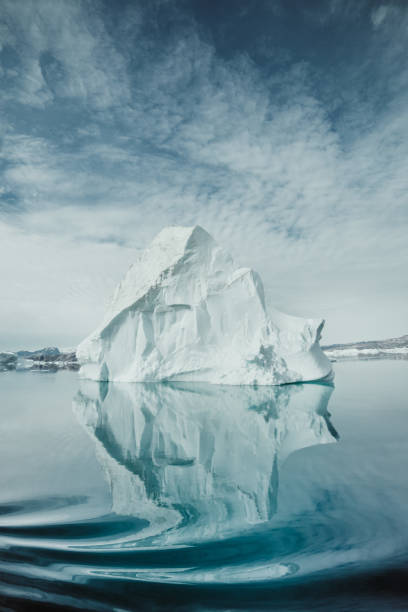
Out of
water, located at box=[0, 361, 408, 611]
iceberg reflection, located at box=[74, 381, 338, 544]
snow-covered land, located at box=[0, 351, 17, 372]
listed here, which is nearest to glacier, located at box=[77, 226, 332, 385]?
iceberg reflection, located at box=[74, 381, 338, 544]

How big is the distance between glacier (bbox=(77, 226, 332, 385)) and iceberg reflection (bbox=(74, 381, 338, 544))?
12.5 feet

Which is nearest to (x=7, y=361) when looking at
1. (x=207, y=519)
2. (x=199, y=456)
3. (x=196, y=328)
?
(x=196, y=328)

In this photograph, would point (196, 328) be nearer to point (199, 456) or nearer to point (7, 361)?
point (199, 456)

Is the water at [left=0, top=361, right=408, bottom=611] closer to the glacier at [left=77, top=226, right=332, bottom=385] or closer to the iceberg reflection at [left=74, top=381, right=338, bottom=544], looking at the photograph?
the iceberg reflection at [left=74, top=381, right=338, bottom=544]

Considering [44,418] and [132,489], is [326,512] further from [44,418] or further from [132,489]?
[44,418]

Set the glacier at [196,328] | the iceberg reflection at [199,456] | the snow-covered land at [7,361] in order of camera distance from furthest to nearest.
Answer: the snow-covered land at [7,361] → the glacier at [196,328] → the iceberg reflection at [199,456]

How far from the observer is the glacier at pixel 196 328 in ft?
40.5

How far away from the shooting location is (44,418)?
704 cm

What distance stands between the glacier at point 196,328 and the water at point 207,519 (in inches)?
267

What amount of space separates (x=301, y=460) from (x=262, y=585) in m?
2.32

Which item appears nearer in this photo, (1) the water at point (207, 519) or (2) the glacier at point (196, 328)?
(1) the water at point (207, 519)

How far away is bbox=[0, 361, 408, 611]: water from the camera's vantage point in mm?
1652

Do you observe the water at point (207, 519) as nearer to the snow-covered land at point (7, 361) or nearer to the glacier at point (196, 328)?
the glacier at point (196, 328)

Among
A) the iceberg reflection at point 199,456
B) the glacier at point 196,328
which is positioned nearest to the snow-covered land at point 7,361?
the glacier at point 196,328
